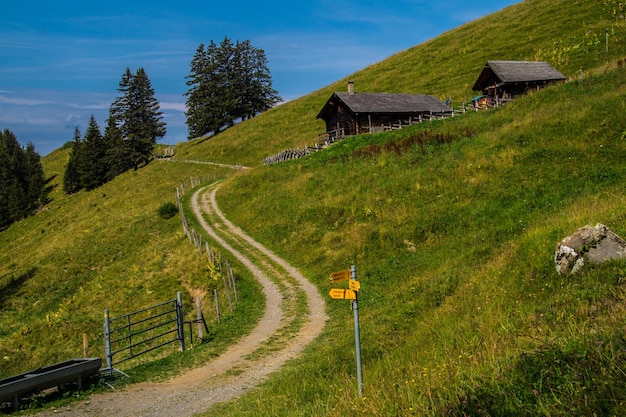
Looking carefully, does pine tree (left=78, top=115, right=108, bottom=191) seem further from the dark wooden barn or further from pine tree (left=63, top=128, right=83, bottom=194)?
the dark wooden barn

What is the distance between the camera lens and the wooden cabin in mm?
51125

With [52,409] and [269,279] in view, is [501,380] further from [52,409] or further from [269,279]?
[269,279]

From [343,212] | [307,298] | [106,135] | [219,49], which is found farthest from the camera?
[219,49]

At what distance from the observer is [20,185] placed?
256ft

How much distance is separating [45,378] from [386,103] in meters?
47.6

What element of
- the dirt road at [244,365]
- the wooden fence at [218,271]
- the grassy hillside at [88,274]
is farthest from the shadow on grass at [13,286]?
the dirt road at [244,365]

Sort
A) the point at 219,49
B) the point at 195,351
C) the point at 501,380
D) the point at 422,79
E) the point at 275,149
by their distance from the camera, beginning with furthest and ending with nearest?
the point at 219,49
the point at 422,79
the point at 275,149
the point at 195,351
the point at 501,380

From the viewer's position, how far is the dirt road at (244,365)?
34.0 feet

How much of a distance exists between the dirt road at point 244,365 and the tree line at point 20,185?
66.2m

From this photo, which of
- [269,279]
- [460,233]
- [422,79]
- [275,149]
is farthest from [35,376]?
[422,79]

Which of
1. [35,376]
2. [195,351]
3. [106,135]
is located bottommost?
[195,351]

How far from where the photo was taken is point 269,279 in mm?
23406

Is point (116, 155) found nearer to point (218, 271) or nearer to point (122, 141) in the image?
point (122, 141)

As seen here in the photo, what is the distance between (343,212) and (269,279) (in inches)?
279
